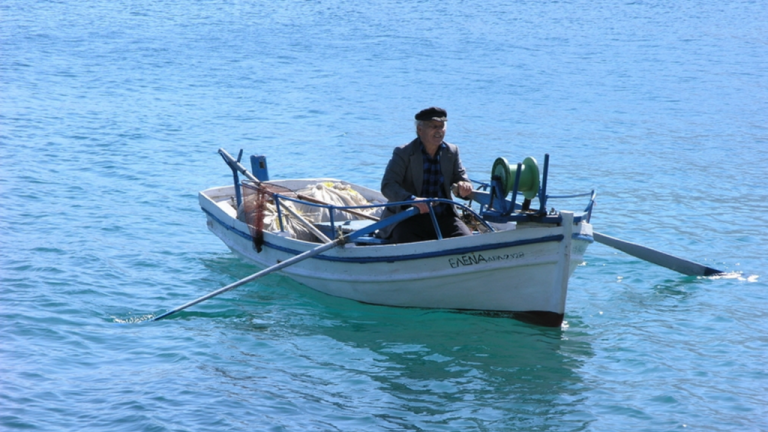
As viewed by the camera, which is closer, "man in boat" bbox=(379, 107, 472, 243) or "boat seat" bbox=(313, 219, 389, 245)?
"man in boat" bbox=(379, 107, 472, 243)

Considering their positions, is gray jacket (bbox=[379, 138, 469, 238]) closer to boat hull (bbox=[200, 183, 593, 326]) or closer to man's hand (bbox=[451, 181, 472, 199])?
man's hand (bbox=[451, 181, 472, 199])

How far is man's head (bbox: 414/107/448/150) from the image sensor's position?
8516mm

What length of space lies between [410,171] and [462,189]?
22.6 inches

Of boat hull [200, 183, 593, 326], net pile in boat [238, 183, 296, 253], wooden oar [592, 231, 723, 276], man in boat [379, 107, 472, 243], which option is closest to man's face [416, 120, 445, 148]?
man in boat [379, 107, 472, 243]

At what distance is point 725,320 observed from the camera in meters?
9.86

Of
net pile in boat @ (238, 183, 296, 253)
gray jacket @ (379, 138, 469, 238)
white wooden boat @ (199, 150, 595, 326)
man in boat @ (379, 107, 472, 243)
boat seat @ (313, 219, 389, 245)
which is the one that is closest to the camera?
white wooden boat @ (199, 150, 595, 326)

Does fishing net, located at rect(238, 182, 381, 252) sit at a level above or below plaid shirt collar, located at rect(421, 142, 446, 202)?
below

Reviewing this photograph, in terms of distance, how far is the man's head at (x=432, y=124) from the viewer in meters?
8.52

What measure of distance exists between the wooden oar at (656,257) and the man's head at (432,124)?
2.54 metres

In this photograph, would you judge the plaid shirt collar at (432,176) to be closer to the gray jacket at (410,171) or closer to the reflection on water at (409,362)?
the gray jacket at (410,171)

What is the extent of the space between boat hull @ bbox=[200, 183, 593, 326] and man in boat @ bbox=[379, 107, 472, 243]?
0.41m

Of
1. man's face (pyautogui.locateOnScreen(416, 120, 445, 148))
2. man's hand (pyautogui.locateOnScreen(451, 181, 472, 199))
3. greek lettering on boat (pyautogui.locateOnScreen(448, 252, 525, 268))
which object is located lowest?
greek lettering on boat (pyautogui.locateOnScreen(448, 252, 525, 268))

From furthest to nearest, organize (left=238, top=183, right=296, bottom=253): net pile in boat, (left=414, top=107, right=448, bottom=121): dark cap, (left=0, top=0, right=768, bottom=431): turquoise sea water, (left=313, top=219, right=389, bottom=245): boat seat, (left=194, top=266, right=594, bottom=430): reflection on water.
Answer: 1. (left=238, top=183, right=296, bottom=253): net pile in boat
2. (left=313, top=219, right=389, bottom=245): boat seat
3. (left=414, top=107, right=448, bottom=121): dark cap
4. (left=0, top=0, right=768, bottom=431): turquoise sea water
5. (left=194, top=266, right=594, bottom=430): reflection on water

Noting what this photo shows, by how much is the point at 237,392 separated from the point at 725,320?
18.4 feet
